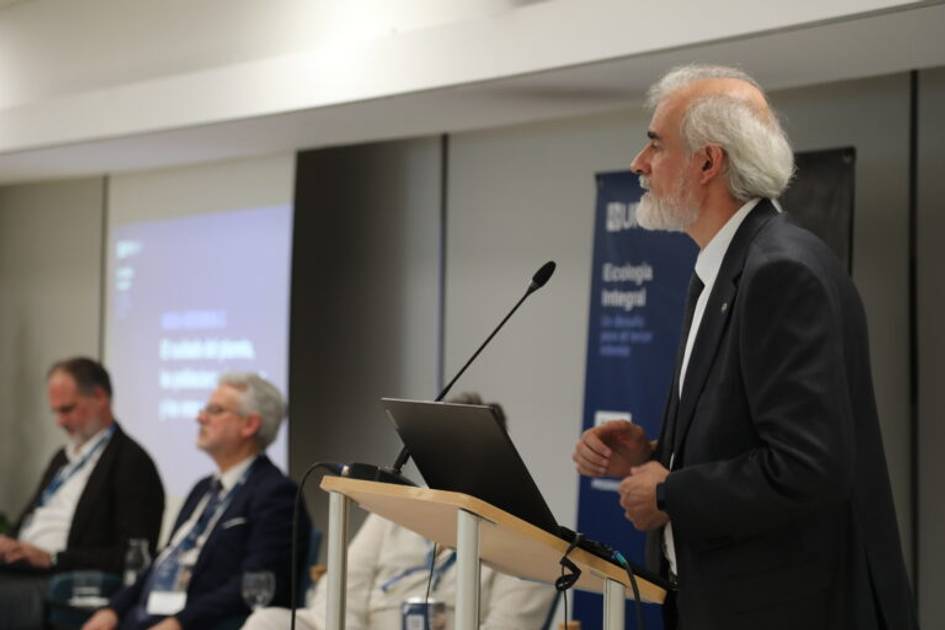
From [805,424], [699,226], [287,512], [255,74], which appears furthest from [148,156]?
[805,424]

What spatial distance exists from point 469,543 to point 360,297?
4.14m

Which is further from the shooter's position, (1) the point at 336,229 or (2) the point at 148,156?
(2) the point at 148,156

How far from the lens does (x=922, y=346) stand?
14.8ft

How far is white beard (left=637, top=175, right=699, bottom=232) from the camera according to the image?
248 centimetres

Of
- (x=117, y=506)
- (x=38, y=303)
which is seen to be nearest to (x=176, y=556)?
(x=117, y=506)

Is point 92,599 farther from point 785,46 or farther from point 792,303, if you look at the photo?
point 792,303

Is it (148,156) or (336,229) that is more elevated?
(148,156)

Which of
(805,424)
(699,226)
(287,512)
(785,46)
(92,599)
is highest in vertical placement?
(785,46)

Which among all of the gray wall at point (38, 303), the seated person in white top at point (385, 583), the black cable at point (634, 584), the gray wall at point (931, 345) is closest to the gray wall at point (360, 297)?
the seated person in white top at point (385, 583)

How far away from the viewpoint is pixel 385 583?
170 inches

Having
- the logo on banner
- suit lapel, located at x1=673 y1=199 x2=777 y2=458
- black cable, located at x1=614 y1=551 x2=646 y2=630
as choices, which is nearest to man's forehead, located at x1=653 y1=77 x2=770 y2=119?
suit lapel, located at x1=673 y1=199 x2=777 y2=458

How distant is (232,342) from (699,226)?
15.6ft

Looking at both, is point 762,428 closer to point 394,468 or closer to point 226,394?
point 394,468

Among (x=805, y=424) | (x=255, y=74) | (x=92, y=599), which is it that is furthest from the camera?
(x=255, y=74)
